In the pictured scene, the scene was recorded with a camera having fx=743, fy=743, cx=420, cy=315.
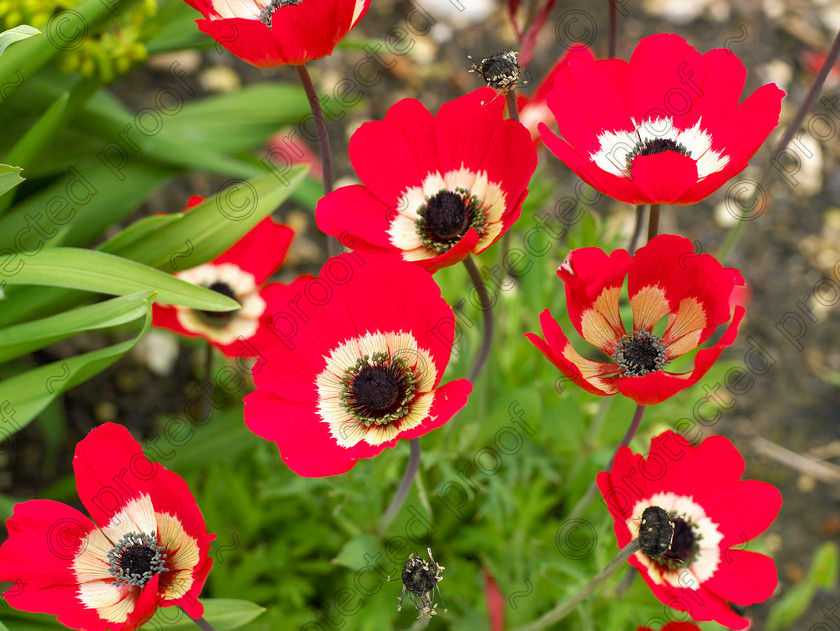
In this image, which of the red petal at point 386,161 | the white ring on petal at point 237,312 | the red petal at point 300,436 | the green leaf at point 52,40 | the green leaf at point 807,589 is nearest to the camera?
the red petal at point 300,436

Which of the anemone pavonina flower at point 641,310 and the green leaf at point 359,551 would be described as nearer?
the anemone pavonina flower at point 641,310

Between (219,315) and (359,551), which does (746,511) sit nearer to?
(359,551)

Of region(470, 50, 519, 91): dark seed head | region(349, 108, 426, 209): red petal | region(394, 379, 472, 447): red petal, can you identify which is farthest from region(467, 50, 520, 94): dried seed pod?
region(394, 379, 472, 447): red petal

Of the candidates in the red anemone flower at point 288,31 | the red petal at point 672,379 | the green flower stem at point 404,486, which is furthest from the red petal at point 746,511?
the red anemone flower at point 288,31

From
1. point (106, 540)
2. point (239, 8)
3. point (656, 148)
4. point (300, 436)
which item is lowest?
point (106, 540)

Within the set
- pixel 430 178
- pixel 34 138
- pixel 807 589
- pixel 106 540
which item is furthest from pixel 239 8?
pixel 807 589

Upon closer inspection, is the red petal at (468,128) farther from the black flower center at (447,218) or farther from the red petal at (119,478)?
the red petal at (119,478)

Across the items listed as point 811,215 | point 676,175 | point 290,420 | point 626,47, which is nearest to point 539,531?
point 290,420
